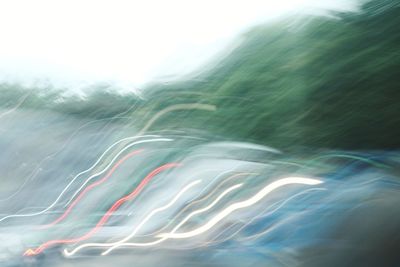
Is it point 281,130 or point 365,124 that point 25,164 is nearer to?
point 281,130

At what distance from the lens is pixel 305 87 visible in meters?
1.41

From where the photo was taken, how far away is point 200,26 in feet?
4.87

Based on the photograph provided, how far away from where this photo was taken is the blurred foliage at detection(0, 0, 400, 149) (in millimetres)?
1365

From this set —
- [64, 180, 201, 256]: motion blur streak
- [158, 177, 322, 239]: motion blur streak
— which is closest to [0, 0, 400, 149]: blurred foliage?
[158, 177, 322, 239]: motion blur streak

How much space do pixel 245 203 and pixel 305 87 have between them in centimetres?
44

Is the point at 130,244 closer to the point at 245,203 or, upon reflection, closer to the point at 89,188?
the point at 89,188

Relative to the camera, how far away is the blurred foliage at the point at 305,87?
1.37 m

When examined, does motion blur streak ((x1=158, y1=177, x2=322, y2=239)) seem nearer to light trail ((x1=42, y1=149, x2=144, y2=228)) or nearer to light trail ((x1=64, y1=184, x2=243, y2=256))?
light trail ((x1=64, y1=184, x2=243, y2=256))

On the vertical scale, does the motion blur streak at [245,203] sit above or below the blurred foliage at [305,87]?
below

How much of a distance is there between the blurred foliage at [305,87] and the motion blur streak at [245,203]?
0.39ft

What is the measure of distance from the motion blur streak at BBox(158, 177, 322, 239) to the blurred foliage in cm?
12

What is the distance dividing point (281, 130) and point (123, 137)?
0.55 m

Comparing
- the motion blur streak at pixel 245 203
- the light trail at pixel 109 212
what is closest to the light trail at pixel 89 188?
the light trail at pixel 109 212

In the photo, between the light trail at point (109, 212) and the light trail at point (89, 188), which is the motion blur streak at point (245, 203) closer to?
the light trail at point (109, 212)
